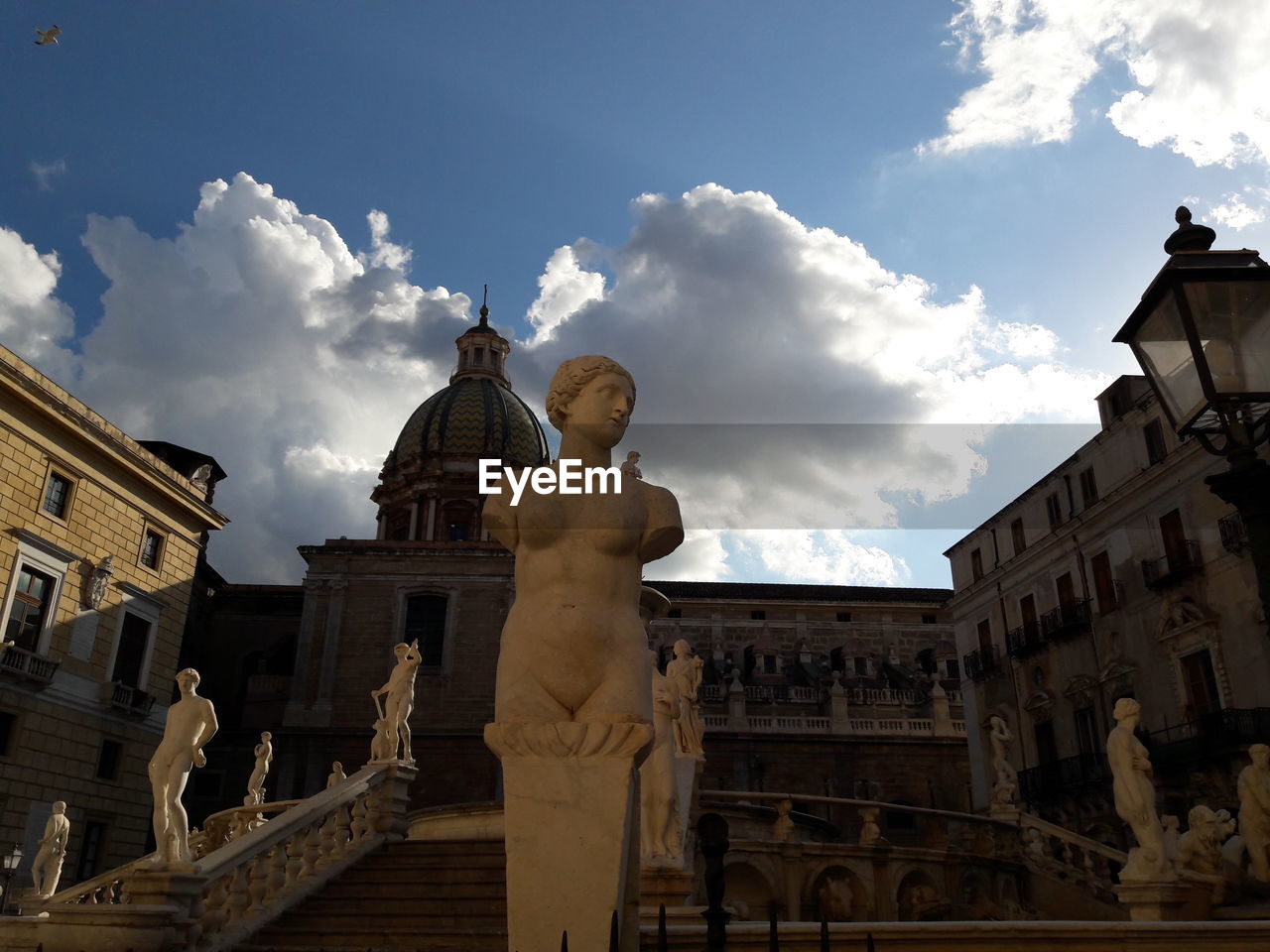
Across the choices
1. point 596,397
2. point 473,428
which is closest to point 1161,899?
point 596,397

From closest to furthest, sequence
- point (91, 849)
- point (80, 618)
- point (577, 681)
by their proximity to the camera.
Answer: point (577, 681) < point (91, 849) < point (80, 618)

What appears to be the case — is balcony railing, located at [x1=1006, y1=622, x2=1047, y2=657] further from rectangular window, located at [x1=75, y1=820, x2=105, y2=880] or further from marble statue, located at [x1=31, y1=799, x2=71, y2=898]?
rectangular window, located at [x1=75, y1=820, x2=105, y2=880]

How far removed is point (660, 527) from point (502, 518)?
26.9 inches

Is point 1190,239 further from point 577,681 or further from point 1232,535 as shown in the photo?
point 1232,535

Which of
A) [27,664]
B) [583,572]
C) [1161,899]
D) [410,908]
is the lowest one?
[410,908]

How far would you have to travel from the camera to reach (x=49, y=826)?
14.1 m

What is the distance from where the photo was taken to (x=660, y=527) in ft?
14.3

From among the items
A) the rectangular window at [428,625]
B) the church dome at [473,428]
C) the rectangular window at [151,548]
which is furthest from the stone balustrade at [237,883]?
the church dome at [473,428]

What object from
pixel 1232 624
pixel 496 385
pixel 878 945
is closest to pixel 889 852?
pixel 878 945

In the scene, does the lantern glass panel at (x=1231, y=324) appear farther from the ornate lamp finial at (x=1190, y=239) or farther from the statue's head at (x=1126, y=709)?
the statue's head at (x=1126, y=709)

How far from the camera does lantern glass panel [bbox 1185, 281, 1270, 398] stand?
15.9ft

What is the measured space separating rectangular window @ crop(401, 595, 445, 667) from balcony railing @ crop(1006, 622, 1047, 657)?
1892cm

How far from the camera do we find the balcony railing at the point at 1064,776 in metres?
24.8

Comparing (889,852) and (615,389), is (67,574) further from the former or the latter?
(615,389)
